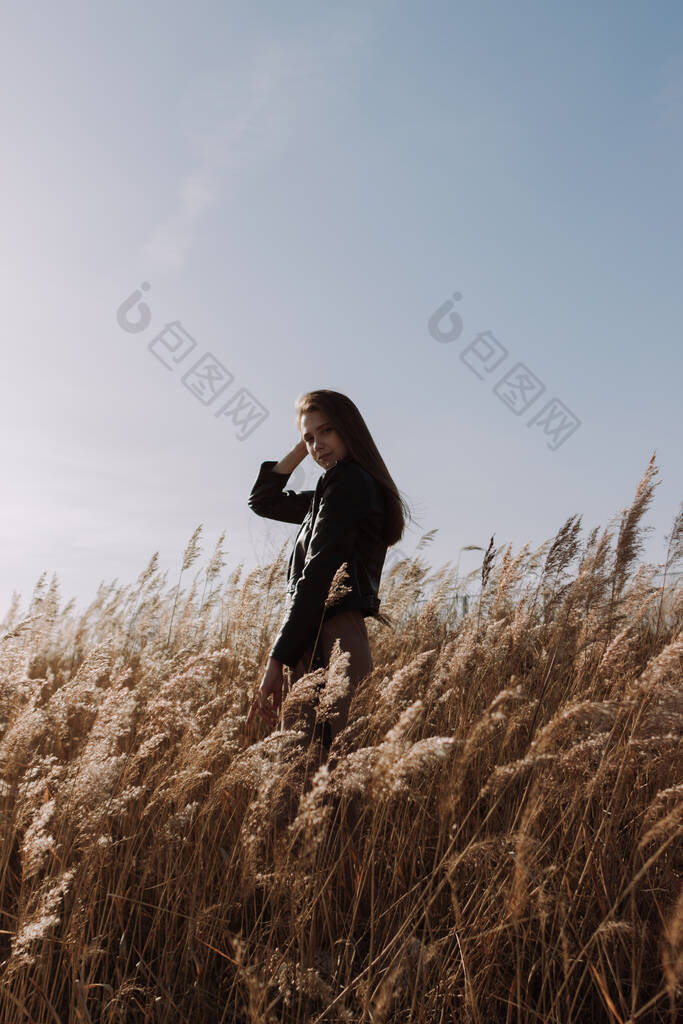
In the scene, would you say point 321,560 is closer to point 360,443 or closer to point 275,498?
point 360,443

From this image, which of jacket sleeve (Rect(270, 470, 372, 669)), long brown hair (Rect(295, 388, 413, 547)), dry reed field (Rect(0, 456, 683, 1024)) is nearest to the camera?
dry reed field (Rect(0, 456, 683, 1024))

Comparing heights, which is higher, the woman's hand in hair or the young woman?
the young woman

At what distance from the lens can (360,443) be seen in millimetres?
3109

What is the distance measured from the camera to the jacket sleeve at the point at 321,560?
268 cm

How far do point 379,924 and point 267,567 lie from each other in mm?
2702

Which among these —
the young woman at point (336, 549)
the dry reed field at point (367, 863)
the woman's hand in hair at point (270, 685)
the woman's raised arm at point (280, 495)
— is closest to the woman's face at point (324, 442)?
the young woman at point (336, 549)

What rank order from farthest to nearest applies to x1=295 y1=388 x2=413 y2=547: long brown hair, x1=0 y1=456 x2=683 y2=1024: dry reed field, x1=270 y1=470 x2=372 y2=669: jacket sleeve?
1. x1=295 y1=388 x2=413 y2=547: long brown hair
2. x1=270 y1=470 x2=372 y2=669: jacket sleeve
3. x1=0 y1=456 x2=683 y2=1024: dry reed field

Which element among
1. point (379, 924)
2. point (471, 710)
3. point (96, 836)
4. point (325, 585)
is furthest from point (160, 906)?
point (471, 710)

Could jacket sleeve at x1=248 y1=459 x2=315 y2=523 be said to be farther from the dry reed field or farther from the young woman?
the dry reed field

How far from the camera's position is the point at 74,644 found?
600cm

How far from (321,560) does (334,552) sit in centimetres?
6

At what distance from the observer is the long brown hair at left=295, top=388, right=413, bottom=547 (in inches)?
120

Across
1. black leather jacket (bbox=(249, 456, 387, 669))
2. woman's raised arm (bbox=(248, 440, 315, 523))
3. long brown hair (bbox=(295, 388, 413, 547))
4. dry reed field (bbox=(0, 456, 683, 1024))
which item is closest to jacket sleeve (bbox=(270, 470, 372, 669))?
black leather jacket (bbox=(249, 456, 387, 669))

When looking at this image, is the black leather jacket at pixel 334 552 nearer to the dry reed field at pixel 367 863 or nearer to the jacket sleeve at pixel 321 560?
the jacket sleeve at pixel 321 560
